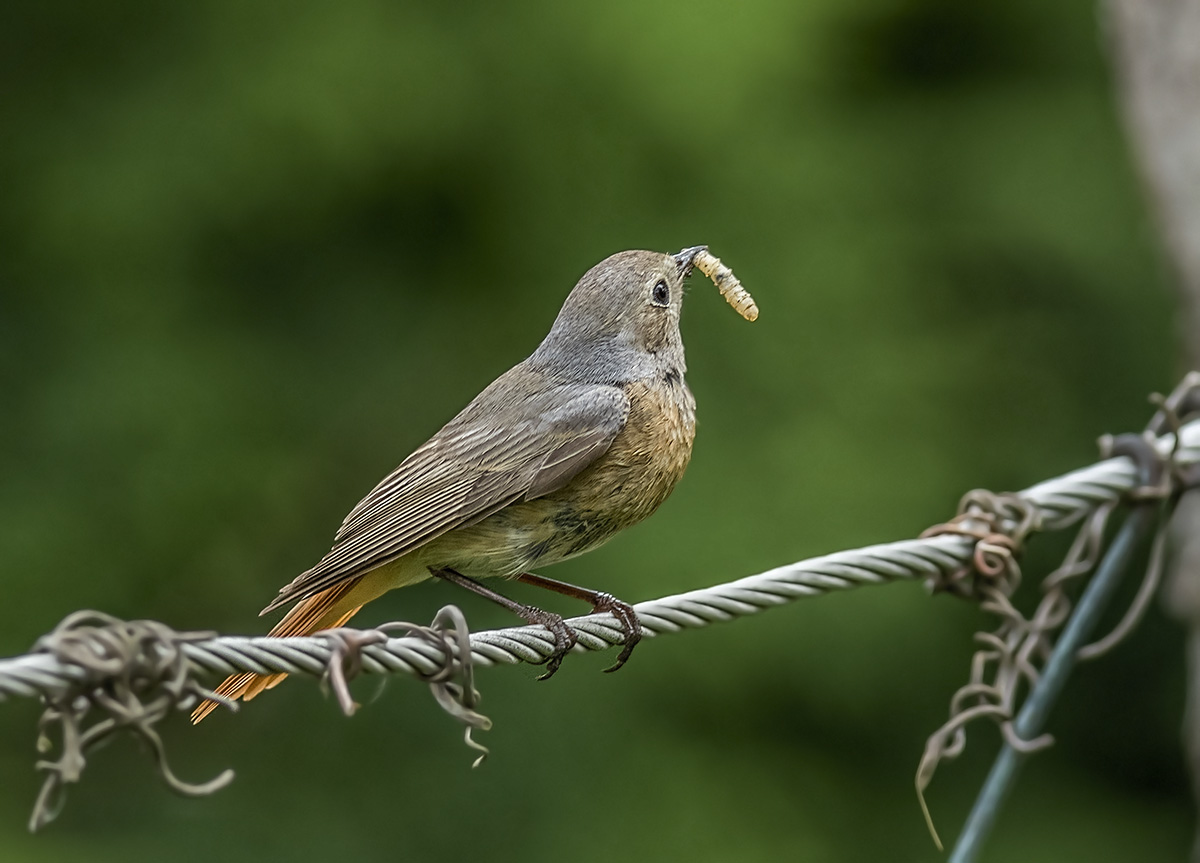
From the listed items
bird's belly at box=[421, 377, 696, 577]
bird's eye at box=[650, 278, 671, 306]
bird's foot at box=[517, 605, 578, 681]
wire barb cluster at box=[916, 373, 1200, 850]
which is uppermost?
bird's eye at box=[650, 278, 671, 306]

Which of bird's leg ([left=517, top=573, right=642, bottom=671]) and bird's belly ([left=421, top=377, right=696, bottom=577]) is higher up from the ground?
bird's belly ([left=421, top=377, right=696, bottom=577])

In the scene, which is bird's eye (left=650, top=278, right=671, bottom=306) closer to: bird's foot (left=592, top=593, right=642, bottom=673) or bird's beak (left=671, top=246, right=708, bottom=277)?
bird's beak (left=671, top=246, right=708, bottom=277)

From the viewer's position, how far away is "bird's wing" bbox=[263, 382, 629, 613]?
3.10 meters

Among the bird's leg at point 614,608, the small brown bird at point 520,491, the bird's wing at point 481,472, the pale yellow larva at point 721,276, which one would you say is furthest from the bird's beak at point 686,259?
the bird's leg at point 614,608

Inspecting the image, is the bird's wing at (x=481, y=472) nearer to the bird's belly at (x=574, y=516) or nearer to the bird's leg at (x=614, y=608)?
the bird's belly at (x=574, y=516)

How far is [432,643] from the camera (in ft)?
7.39

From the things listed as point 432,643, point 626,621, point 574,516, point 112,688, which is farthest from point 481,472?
point 112,688

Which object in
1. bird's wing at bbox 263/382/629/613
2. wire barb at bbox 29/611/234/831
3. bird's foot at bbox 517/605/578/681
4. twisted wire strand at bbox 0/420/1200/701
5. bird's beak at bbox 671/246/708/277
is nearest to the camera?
wire barb at bbox 29/611/234/831

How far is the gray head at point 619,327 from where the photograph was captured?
3590 millimetres

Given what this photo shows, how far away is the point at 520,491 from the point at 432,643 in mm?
956

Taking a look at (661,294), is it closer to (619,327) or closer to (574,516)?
(619,327)

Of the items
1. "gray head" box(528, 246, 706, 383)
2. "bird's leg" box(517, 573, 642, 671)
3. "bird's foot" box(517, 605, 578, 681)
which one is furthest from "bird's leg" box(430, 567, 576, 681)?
"gray head" box(528, 246, 706, 383)

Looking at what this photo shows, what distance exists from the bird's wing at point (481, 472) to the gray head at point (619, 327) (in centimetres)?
15

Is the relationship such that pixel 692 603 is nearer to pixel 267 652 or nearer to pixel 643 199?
pixel 267 652
